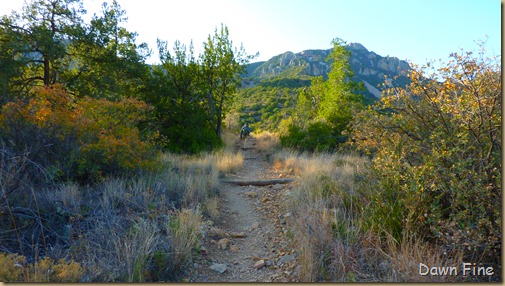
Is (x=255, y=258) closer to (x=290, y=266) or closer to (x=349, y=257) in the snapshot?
(x=290, y=266)

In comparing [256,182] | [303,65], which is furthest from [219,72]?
[303,65]

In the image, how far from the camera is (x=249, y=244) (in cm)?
455

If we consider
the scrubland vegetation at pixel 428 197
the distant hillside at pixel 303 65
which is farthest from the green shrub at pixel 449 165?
the distant hillside at pixel 303 65

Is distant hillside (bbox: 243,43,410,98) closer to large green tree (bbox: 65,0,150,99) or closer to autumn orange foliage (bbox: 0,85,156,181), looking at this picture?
large green tree (bbox: 65,0,150,99)

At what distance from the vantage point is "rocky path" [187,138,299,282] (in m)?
3.60

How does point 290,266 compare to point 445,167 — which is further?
point 290,266

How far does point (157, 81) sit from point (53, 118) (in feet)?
29.6

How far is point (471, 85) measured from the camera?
3297 millimetres

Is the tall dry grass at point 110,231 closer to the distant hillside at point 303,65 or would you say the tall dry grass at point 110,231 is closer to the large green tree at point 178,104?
the large green tree at point 178,104

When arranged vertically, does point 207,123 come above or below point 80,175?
above

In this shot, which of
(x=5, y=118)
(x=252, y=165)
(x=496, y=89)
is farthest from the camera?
(x=252, y=165)

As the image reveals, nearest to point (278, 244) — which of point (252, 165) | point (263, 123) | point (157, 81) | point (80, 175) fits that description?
point (80, 175)

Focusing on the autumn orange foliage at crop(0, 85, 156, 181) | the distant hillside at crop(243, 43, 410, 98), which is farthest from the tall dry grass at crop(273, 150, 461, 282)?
the distant hillside at crop(243, 43, 410, 98)

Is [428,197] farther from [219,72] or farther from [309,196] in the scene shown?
[219,72]
